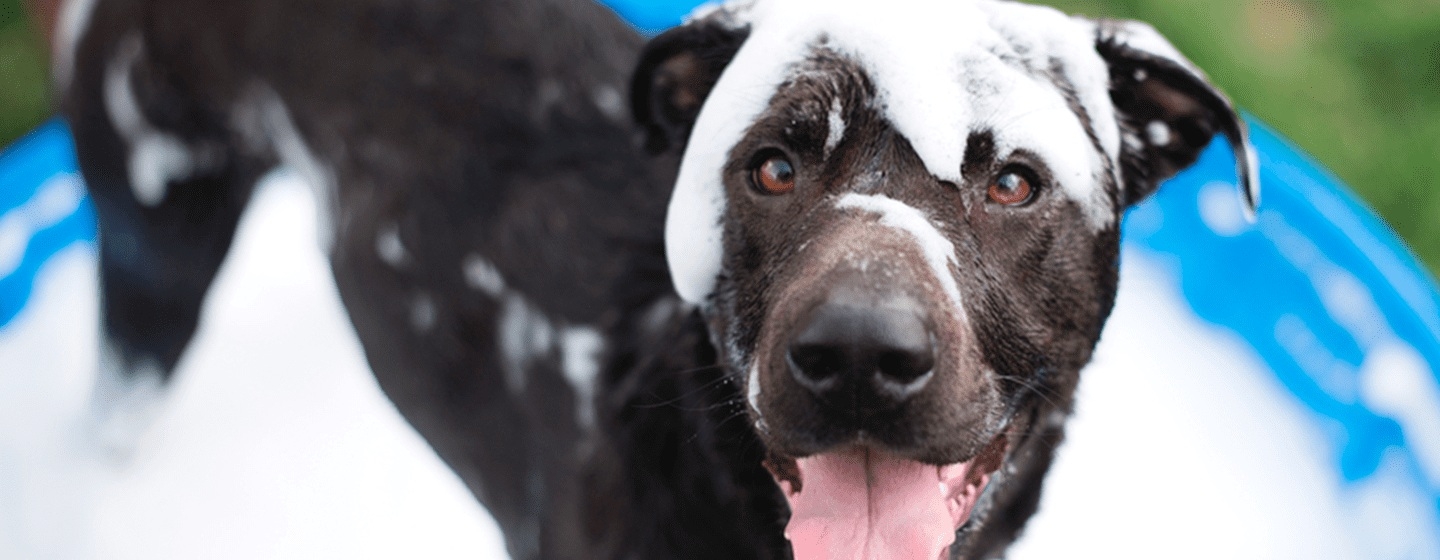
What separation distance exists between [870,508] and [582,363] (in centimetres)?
89

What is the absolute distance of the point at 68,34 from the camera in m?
3.23

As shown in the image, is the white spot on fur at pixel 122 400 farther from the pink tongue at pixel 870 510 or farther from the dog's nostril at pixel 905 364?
the dog's nostril at pixel 905 364

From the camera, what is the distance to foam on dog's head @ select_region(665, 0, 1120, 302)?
202 centimetres

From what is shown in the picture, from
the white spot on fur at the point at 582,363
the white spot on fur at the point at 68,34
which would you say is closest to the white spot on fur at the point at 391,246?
the white spot on fur at the point at 582,363

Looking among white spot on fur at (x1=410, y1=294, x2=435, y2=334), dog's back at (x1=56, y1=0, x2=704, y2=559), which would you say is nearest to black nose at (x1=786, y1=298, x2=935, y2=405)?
dog's back at (x1=56, y1=0, x2=704, y2=559)

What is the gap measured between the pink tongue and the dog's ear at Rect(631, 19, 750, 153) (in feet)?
2.73

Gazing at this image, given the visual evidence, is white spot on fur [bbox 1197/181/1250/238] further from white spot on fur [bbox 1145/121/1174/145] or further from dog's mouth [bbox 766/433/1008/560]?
dog's mouth [bbox 766/433/1008/560]

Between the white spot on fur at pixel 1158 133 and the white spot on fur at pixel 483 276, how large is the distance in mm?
1508

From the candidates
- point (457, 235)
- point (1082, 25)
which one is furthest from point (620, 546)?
point (1082, 25)

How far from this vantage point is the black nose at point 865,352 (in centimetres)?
169

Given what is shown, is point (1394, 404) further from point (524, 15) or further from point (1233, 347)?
point (524, 15)

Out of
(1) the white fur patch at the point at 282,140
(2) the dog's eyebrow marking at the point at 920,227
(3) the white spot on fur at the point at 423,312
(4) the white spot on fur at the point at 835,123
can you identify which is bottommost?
(3) the white spot on fur at the point at 423,312


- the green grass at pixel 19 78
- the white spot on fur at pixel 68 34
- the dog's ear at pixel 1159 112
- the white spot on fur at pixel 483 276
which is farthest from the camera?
the green grass at pixel 19 78

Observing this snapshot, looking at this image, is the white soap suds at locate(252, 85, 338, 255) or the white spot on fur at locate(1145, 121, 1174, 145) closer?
the white spot on fur at locate(1145, 121, 1174, 145)
